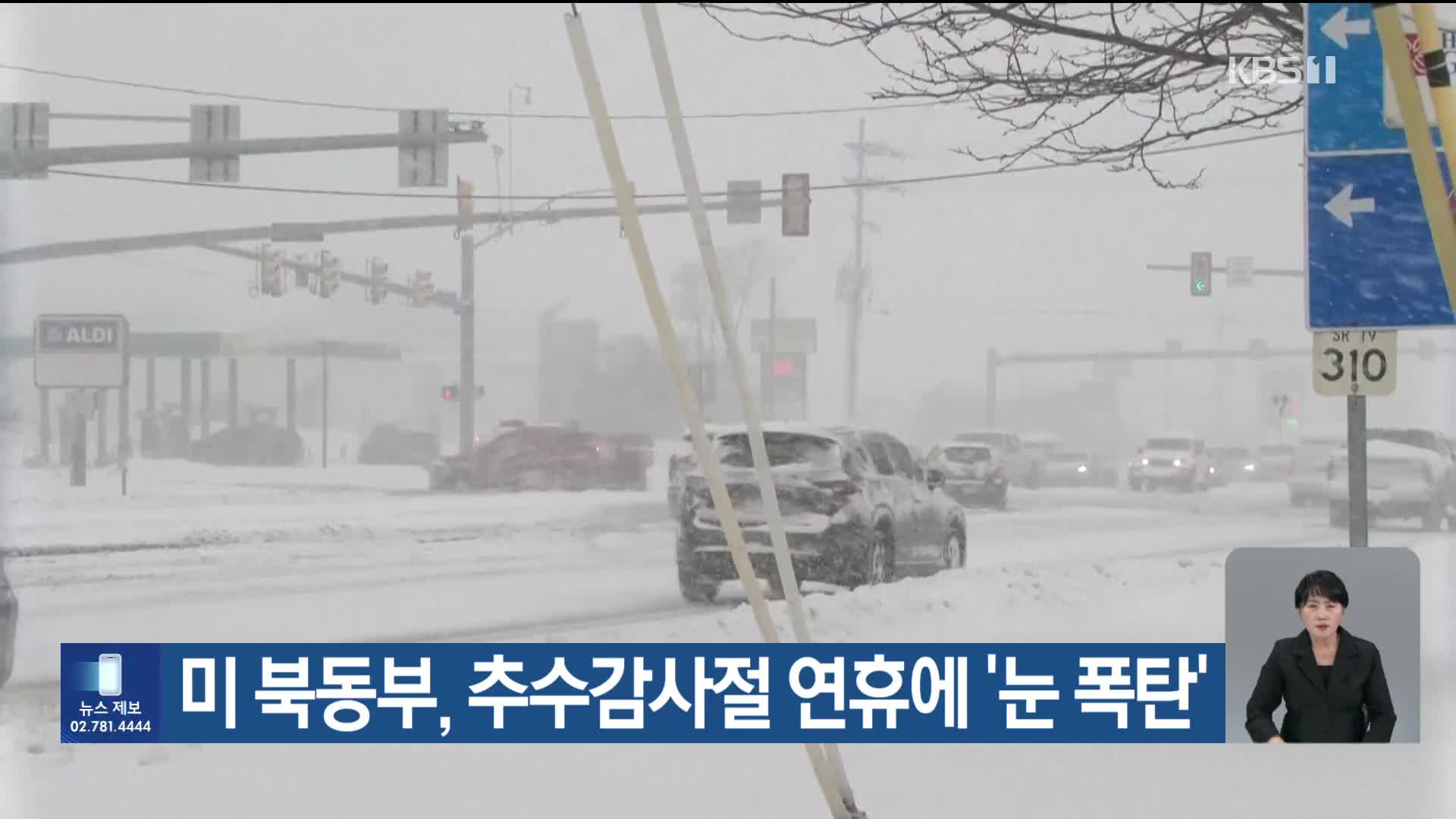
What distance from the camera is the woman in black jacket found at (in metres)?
6.92

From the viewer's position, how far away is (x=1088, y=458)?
2012 centimetres

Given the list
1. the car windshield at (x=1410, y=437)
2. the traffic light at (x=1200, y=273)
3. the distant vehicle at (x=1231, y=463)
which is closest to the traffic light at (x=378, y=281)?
the traffic light at (x=1200, y=273)

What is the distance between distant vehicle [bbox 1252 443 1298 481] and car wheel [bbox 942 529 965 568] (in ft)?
14.4

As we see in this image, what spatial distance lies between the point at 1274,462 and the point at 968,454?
5.46 metres

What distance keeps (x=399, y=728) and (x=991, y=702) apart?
2395 millimetres

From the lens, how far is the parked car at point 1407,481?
14.6 meters

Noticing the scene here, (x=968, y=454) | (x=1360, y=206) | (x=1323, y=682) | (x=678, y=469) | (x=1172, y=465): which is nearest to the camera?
(x=1323, y=682)

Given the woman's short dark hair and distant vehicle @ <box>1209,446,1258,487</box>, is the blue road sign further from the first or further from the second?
distant vehicle @ <box>1209,446,1258,487</box>

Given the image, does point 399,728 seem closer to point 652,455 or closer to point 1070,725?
point 1070,725

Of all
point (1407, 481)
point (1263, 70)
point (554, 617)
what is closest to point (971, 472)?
point (1407, 481)

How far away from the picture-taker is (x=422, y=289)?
41.0 ft

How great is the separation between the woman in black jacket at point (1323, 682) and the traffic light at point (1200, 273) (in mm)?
3814
